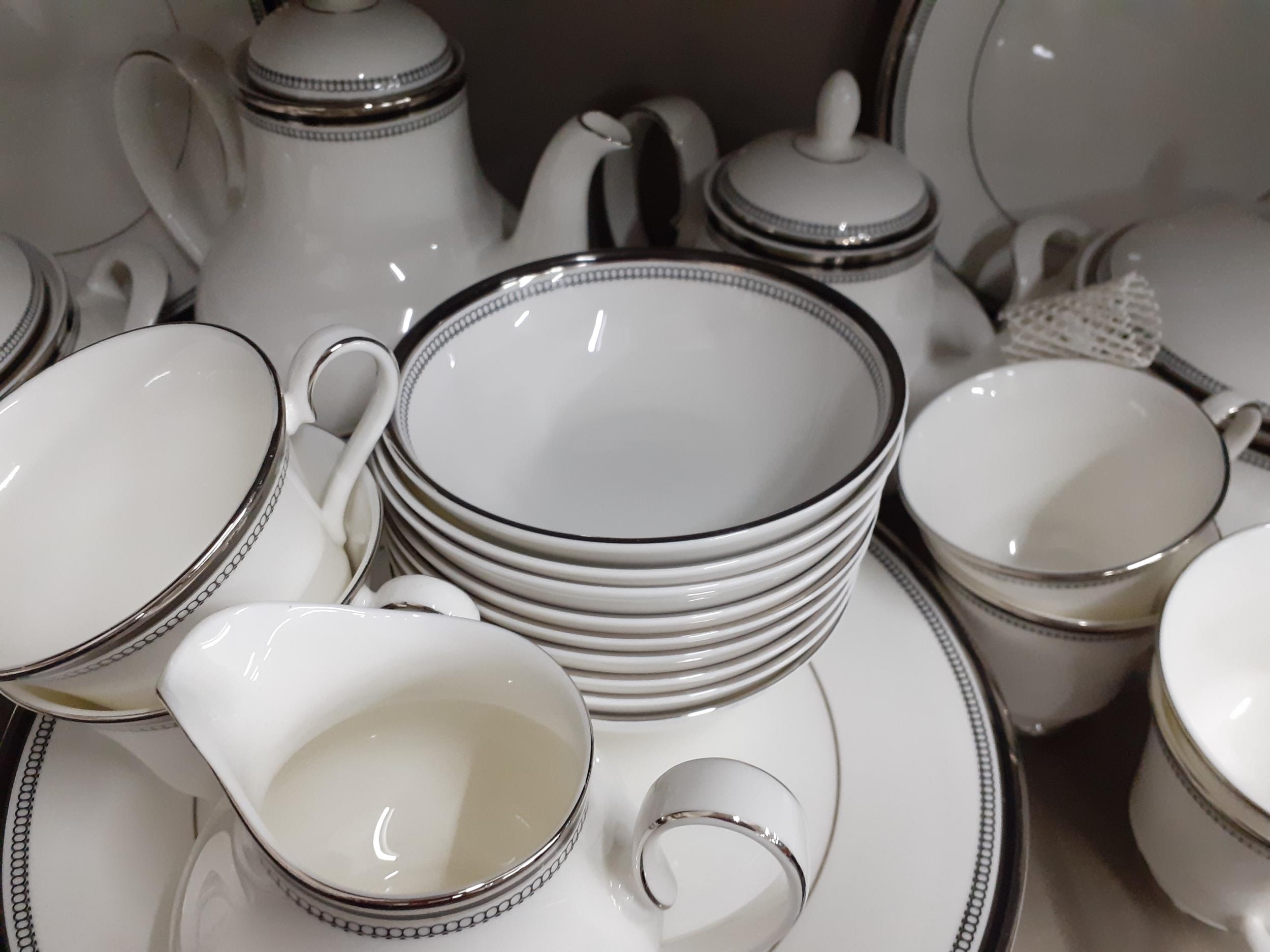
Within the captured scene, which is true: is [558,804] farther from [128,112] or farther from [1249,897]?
[128,112]

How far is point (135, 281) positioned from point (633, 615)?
428 millimetres

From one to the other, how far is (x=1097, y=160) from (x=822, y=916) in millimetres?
514

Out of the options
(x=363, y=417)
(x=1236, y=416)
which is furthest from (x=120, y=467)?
(x=1236, y=416)

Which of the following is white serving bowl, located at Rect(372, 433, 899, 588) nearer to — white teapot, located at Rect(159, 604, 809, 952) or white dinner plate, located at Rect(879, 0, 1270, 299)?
white teapot, located at Rect(159, 604, 809, 952)

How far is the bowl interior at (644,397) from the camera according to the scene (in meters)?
0.49

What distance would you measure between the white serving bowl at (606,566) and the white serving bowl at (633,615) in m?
0.02

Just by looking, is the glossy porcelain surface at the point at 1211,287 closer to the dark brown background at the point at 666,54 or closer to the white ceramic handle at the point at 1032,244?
the white ceramic handle at the point at 1032,244

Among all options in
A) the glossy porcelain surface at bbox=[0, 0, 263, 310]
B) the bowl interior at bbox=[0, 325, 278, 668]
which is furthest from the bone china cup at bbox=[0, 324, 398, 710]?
the glossy porcelain surface at bbox=[0, 0, 263, 310]

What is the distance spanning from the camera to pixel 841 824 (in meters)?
0.45

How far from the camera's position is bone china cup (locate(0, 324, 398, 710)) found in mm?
374

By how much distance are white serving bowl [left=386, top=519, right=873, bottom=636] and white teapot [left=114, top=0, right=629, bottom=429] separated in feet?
0.57

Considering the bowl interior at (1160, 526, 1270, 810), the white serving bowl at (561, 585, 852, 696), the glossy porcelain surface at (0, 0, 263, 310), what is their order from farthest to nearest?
the glossy porcelain surface at (0, 0, 263, 310) < the bowl interior at (1160, 526, 1270, 810) < the white serving bowl at (561, 585, 852, 696)

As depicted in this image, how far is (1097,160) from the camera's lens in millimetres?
646

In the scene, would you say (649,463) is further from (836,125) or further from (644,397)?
(836,125)
